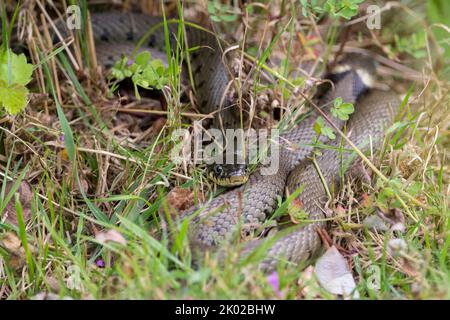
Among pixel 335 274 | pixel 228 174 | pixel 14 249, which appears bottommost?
pixel 335 274

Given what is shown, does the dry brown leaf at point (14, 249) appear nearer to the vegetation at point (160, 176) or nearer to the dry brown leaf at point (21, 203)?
the vegetation at point (160, 176)

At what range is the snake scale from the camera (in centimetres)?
298

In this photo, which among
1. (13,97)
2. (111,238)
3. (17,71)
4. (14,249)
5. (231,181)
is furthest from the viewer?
(231,181)

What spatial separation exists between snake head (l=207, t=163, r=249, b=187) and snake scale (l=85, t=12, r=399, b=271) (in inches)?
2.0

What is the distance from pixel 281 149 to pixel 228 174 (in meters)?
0.47

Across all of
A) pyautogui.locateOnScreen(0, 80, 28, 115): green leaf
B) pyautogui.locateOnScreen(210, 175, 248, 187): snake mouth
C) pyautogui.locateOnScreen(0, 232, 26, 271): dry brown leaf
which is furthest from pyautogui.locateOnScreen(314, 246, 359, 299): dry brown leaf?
pyautogui.locateOnScreen(0, 80, 28, 115): green leaf

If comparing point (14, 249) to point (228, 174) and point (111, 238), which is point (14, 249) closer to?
point (111, 238)

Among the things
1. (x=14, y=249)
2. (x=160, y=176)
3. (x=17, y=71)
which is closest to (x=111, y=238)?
(x=14, y=249)

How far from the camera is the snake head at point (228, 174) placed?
341 centimetres

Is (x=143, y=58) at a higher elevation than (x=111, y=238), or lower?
higher

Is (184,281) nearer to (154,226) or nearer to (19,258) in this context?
(154,226)

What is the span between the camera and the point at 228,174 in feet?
11.2

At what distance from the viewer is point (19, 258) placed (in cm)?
285

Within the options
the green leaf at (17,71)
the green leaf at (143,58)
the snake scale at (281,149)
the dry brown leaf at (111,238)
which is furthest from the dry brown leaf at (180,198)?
the green leaf at (17,71)
